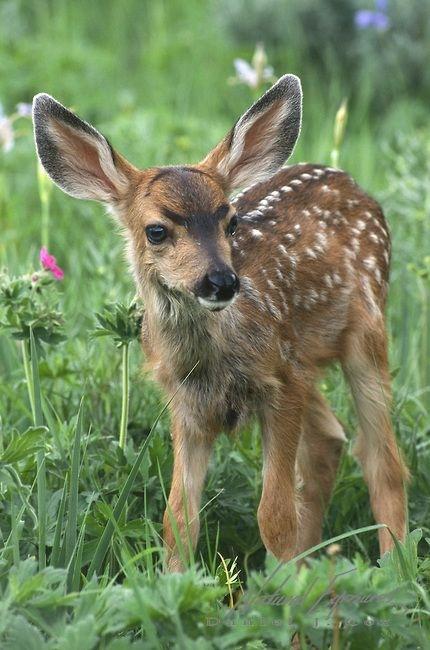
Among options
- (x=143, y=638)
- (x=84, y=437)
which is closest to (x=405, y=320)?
(x=84, y=437)

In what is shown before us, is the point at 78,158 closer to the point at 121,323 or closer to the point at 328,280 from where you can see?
the point at 121,323

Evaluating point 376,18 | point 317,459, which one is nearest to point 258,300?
point 317,459

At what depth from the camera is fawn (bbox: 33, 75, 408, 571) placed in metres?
4.14

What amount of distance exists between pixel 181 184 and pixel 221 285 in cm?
51

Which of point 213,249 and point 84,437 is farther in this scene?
point 84,437

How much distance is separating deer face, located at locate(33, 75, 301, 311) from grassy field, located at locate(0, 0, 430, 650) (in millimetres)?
369

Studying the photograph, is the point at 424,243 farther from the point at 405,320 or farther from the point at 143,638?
the point at 143,638

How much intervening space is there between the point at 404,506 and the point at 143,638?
1.55 m

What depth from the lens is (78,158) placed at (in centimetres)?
445

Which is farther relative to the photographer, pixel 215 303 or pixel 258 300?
pixel 258 300

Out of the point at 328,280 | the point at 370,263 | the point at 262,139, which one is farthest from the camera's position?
the point at 370,263

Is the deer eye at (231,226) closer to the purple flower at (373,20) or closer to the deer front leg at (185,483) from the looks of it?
the deer front leg at (185,483)

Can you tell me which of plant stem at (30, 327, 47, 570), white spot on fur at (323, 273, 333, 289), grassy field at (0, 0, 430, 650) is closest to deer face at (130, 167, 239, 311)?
grassy field at (0, 0, 430, 650)

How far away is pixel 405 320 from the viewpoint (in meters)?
5.67
